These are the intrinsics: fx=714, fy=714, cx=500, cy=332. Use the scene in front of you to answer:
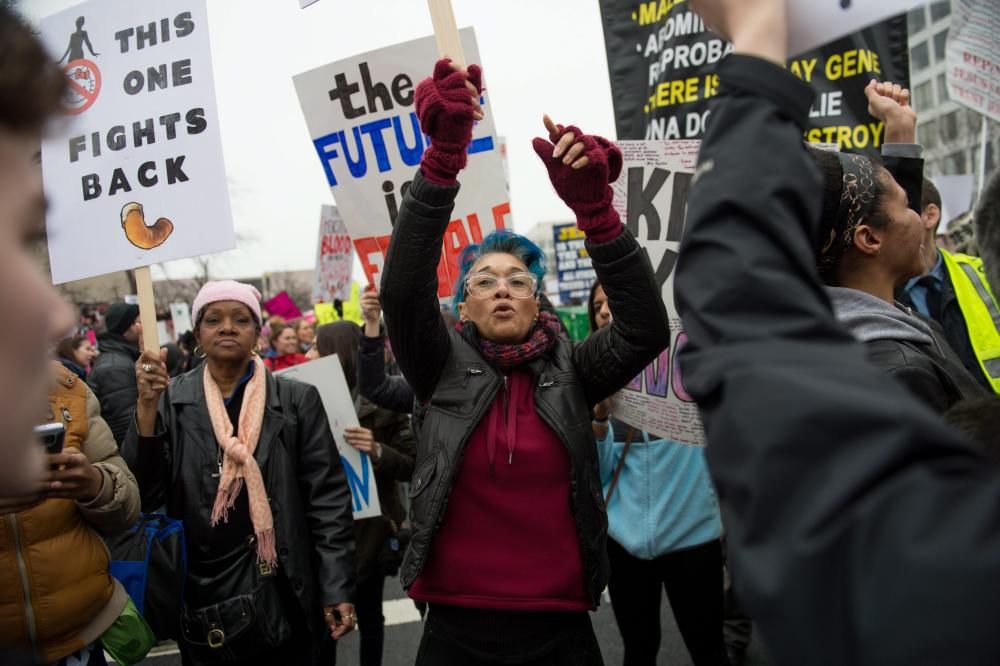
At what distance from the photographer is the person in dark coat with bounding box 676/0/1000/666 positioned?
637mm

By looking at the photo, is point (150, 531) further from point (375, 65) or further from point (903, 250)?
point (903, 250)

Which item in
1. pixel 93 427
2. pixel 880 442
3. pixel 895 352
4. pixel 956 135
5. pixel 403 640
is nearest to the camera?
pixel 880 442

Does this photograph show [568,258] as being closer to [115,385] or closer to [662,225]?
[115,385]

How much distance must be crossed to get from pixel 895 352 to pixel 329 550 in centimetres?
213

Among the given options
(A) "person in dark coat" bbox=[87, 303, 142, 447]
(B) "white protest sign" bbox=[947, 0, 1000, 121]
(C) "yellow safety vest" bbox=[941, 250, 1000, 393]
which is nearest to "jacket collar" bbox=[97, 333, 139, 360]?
(A) "person in dark coat" bbox=[87, 303, 142, 447]

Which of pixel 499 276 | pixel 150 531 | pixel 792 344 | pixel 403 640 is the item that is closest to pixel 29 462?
pixel 792 344

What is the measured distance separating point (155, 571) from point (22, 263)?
2.26 m

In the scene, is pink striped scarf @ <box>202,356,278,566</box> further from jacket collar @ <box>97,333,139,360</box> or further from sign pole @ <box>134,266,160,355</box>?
jacket collar @ <box>97,333,139,360</box>

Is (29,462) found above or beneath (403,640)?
above

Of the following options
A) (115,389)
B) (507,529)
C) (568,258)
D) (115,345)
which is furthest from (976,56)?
(568,258)

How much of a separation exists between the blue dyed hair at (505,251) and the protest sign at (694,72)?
1262 millimetres

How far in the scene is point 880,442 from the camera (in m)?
0.67

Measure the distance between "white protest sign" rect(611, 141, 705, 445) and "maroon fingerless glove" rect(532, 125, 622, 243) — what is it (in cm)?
70

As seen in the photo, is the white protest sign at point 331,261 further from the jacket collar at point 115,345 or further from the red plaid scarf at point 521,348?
the red plaid scarf at point 521,348
